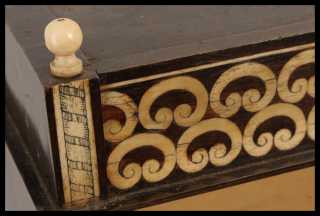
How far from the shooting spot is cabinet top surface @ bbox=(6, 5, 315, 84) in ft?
3.77

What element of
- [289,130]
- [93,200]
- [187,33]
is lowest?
[93,200]

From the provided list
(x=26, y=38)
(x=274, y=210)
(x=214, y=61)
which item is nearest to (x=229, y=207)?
(x=274, y=210)

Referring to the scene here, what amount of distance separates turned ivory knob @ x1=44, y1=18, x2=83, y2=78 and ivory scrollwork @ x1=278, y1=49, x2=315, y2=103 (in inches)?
14.4

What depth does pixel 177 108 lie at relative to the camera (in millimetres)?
1163

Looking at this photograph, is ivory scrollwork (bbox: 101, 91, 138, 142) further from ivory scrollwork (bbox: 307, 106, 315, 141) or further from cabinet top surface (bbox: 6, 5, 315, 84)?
ivory scrollwork (bbox: 307, 106, 315, 141)

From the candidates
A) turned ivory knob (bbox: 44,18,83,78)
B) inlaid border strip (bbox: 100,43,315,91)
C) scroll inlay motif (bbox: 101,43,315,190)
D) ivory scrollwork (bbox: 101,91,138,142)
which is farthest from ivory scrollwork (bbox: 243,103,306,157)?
turned ivory knob (bbox: 44,18,83,78)

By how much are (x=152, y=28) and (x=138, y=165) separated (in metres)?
0.25

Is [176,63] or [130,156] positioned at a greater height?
[176,63]

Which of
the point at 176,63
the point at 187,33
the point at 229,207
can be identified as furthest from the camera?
the point at 229,207

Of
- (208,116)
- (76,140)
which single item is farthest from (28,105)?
(208,116)

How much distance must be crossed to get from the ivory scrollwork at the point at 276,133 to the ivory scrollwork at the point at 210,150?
0.07 ft

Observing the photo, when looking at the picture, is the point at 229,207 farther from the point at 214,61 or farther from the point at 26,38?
the point at 26,38

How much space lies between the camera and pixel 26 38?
4.05 feet

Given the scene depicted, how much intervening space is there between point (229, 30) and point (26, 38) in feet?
1.15
